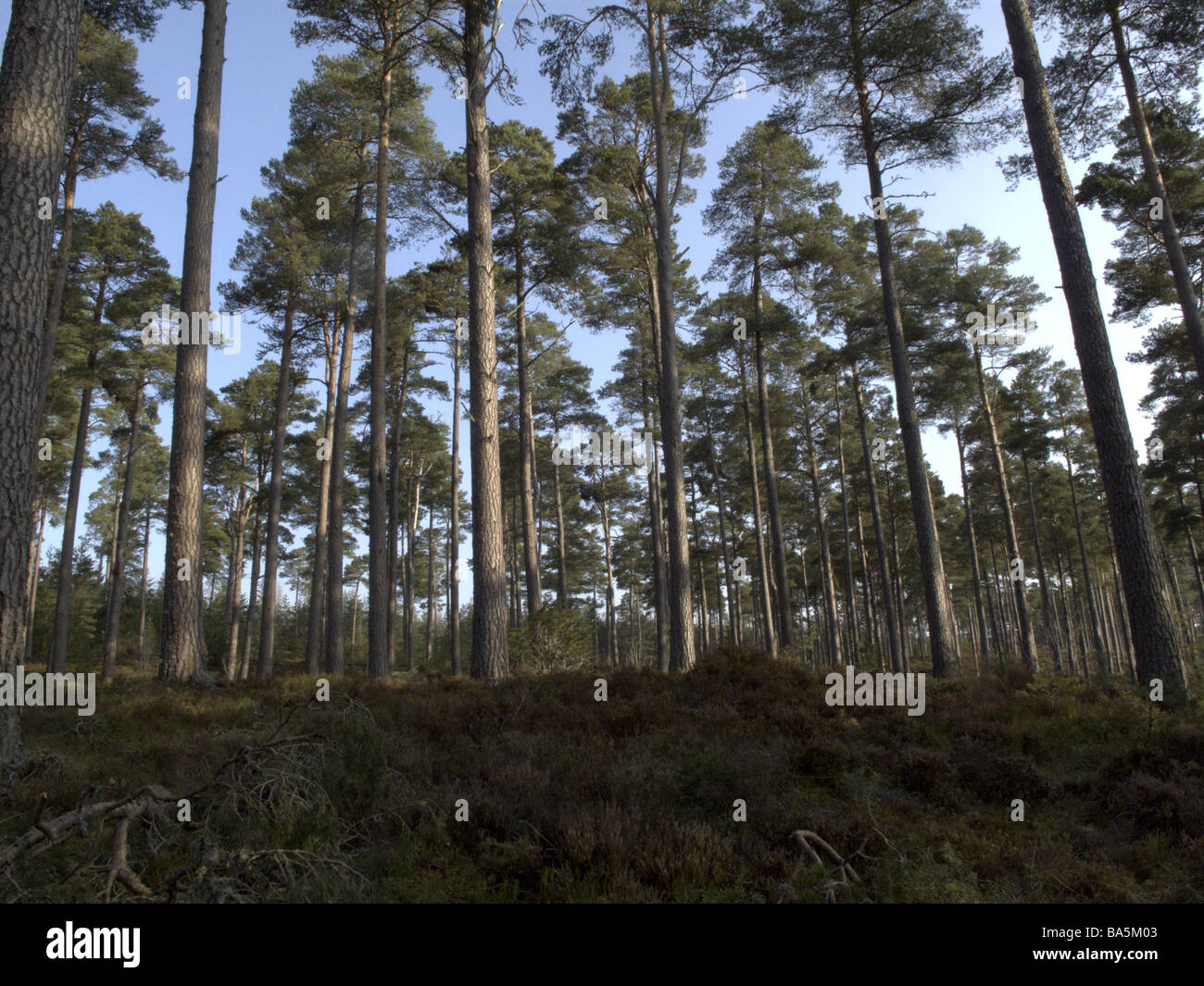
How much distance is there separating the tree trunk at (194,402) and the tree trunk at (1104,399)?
12744 millimetres

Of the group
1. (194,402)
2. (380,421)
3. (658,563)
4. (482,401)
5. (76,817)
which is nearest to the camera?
(76,817)

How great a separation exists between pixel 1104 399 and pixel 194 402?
1356 cm

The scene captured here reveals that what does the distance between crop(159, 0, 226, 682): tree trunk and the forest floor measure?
116 centimetres

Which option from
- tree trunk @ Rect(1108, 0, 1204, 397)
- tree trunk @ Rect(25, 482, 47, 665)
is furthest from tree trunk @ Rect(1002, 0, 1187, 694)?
tree trunk @ Rect(25, 482, 47, 665)

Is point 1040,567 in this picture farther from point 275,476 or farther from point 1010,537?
point 275,476

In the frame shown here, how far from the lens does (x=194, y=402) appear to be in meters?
9.98

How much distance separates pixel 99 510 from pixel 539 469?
26.5 metres

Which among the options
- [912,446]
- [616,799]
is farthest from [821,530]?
[616,799]

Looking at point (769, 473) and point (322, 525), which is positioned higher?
point (769, 473)

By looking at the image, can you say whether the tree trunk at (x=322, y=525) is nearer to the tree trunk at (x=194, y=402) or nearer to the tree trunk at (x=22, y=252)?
the tree trunk at (x=194, y=402)

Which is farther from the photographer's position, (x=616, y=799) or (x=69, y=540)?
(x=69, y=540)

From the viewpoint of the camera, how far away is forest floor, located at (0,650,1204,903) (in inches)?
152

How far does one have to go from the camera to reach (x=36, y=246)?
5.50m

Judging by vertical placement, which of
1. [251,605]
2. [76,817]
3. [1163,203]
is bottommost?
[76,817]
